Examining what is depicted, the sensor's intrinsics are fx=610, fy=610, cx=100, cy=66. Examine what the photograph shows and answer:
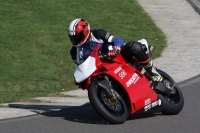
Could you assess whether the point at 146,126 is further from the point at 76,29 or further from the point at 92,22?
the point at 92,22

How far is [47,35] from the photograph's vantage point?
1500cm

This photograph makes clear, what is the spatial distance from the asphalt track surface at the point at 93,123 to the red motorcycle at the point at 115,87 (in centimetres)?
17

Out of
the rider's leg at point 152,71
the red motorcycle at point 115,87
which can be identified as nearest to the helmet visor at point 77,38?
the red motorcycle at point 115,87

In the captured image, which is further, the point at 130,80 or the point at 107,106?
the point at 130,80

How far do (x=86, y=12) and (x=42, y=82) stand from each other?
612cm

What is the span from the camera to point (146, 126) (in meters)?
7.88

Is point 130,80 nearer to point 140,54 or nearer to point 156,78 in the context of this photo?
point 140,54

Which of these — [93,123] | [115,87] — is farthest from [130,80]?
[93,123]

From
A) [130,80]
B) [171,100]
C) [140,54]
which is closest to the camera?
[130,80]

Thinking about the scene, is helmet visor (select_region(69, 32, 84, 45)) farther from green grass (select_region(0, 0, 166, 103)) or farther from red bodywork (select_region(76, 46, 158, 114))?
green grass (select_region(0, 0, 166, 103))

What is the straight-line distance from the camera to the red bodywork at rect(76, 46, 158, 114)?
7.86 metres

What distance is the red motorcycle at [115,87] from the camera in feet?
25.4

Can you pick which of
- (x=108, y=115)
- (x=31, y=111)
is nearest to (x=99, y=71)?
(x=108, y=115)

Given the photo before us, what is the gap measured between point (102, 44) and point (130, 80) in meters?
0.63
